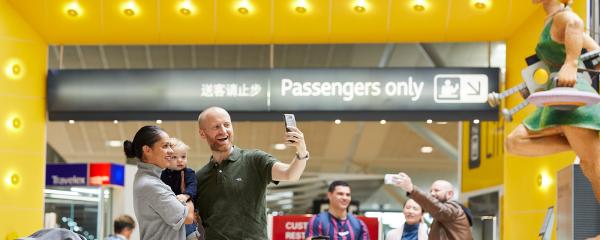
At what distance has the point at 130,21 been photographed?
10.6m

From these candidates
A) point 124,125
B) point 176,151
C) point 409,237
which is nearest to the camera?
point 176,151

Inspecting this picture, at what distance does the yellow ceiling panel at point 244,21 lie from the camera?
34.3ft

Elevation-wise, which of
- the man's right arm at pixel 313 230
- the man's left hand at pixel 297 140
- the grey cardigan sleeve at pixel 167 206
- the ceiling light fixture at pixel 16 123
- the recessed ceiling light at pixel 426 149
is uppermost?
the recessed ceiling light at pixel 426 149

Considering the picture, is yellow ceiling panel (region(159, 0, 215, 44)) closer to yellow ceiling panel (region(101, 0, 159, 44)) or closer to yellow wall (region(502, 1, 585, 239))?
yellow ceiling panel (region(101, 0, 159, 44))

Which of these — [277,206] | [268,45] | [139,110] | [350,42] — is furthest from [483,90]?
[277,206]

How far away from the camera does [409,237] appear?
828cm

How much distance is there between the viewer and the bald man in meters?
7.16

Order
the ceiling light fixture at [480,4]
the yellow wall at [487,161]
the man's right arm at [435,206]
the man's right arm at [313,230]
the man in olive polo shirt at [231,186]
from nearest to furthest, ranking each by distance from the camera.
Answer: the man in olive polo shirt at [231,186]
the man's right arm at [435,206]
the man's right arm at [313,230]
the ceiling light fixture at [480,4]
the yellow wall at [487,161]

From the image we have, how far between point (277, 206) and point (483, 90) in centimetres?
460

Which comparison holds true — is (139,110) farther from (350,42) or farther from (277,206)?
(277,206)

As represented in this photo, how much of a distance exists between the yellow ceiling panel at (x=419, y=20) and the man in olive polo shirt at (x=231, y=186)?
592 centimetres

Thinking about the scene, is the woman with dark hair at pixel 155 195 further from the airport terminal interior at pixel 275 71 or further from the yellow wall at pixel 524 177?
the airport terminal interior at pixel 275 71

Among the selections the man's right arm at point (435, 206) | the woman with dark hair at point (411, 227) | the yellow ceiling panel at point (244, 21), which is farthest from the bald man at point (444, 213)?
the yellow ceiling panel at point (244, 21)

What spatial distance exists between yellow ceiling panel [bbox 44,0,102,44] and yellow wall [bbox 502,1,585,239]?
433 centimetres
